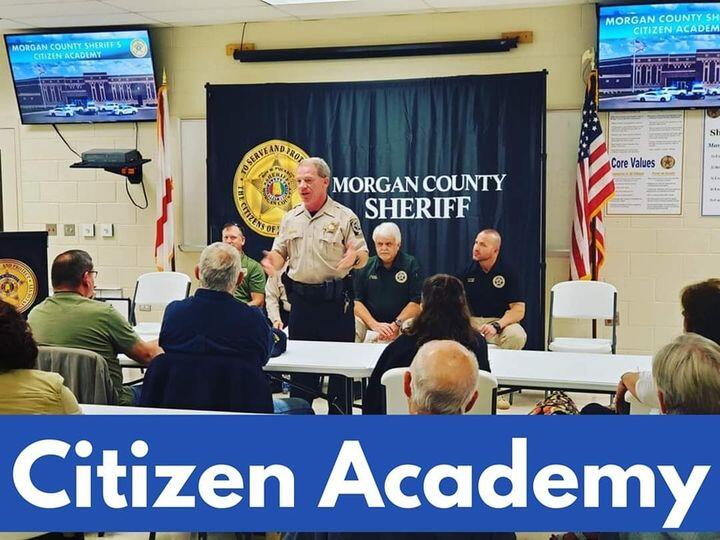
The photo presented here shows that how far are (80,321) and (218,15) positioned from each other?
3657mm

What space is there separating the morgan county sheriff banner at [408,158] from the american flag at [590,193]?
0.87ft

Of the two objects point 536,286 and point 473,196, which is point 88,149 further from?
Answer: point 536,286

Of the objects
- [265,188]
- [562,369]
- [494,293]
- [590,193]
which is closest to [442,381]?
[562,369]

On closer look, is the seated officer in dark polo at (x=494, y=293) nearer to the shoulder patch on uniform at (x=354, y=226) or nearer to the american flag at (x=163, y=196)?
the shoulder patch on uniform at (x=354, y=226)

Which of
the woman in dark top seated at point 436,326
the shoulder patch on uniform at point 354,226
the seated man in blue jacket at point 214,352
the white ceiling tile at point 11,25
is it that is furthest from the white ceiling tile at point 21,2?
the woman in dark top seated at point 436,326

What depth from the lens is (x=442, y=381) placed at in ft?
7.25

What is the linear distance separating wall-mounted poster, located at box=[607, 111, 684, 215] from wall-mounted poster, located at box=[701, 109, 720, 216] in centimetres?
16

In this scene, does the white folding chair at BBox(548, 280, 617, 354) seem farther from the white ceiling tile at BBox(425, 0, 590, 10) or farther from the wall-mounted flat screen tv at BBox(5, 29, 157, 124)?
the wall-mounted flat screen tv at BBox(5, 29, 157, 124)

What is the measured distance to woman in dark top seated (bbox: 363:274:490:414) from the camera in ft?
10.7

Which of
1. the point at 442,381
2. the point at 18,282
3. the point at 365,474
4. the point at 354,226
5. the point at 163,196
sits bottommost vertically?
the point at 365,474

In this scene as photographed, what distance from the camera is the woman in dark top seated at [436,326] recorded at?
3271 millimetres

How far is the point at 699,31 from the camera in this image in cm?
586

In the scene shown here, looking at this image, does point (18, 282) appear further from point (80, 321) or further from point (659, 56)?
point (659, 56)

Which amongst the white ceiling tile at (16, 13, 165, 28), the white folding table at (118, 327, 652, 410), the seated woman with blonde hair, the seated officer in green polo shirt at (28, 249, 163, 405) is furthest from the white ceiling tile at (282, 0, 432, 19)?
the seated woman with blonde hair
